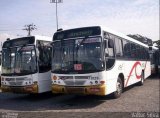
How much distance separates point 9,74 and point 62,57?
321 centimetres

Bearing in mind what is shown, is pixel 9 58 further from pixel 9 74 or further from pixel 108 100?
pixel 108 100

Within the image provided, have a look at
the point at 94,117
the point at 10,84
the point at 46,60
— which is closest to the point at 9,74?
the point at 10,84

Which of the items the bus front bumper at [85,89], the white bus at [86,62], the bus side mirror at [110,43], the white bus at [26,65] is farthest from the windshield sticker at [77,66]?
the white bus at [26,65]

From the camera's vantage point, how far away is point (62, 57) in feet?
39.7

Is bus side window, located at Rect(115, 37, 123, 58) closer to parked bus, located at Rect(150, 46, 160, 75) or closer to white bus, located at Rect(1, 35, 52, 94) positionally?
white bus, located at Rect(1, 35, 52, 94)

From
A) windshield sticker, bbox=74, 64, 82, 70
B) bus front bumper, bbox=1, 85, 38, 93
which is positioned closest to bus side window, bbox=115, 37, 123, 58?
windshield sticker, bbox=74, 64, 82, 70

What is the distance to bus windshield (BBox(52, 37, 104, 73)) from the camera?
11273mm

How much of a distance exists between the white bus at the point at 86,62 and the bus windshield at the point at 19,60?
1369mm

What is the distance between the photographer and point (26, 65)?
13328 mm

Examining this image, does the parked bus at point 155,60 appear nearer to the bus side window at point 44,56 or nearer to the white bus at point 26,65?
the bus side window at point 44,56

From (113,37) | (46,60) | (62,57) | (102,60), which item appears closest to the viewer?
(102,60)

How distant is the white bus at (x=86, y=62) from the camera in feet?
36.9

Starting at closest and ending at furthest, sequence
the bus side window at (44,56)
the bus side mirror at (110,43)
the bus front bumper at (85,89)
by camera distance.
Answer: the bus front bumper at (85,89) → the bus side mirror at (110,43) → the bus side window at (44,56)

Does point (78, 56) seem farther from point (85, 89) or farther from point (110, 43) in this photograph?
point (110, 43)
